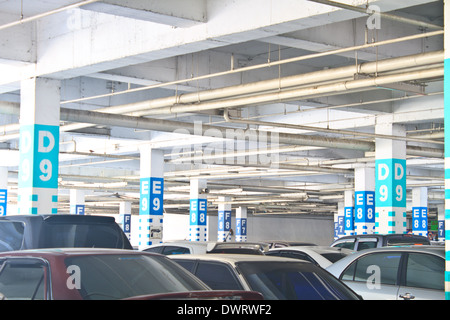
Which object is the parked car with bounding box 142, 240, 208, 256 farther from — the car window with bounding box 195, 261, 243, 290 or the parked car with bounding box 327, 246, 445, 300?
the car window with bounding box 195, 261, 243, 290

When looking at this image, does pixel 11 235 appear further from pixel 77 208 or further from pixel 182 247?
pixel 77 208

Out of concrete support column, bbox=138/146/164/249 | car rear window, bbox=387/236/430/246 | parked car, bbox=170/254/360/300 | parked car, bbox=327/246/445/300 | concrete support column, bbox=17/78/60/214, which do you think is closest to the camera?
parked car, bbox=170/254/360/300

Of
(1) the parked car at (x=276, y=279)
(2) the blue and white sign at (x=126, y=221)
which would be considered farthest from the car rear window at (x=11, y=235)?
(2) the blue and white sign at (x=126, y=221)

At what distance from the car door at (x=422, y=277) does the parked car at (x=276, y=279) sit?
130 centimetres

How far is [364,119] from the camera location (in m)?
20.0

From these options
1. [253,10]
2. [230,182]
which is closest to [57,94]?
[253,10]

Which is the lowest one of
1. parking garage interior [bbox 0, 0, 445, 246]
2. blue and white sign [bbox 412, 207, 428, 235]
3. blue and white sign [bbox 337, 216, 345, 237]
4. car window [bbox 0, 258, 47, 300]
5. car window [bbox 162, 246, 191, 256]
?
blue and white sign [bbox 337, 216, 345, 237]

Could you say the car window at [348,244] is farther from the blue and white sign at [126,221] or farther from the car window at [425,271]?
the blue and white sign at [126,221]

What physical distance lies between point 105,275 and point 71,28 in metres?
9.16

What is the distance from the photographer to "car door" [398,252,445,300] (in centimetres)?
794

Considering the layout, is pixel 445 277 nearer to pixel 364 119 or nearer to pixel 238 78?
pixel 238 78

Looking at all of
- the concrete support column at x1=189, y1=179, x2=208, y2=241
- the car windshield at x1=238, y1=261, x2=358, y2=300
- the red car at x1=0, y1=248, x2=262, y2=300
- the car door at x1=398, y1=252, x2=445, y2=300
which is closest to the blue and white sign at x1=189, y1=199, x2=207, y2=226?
the concrete support column at x1=189, y1=179, x2=208, y2=241

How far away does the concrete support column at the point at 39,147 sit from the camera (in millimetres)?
13773

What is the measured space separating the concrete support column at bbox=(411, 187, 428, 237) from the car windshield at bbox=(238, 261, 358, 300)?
107 feet
